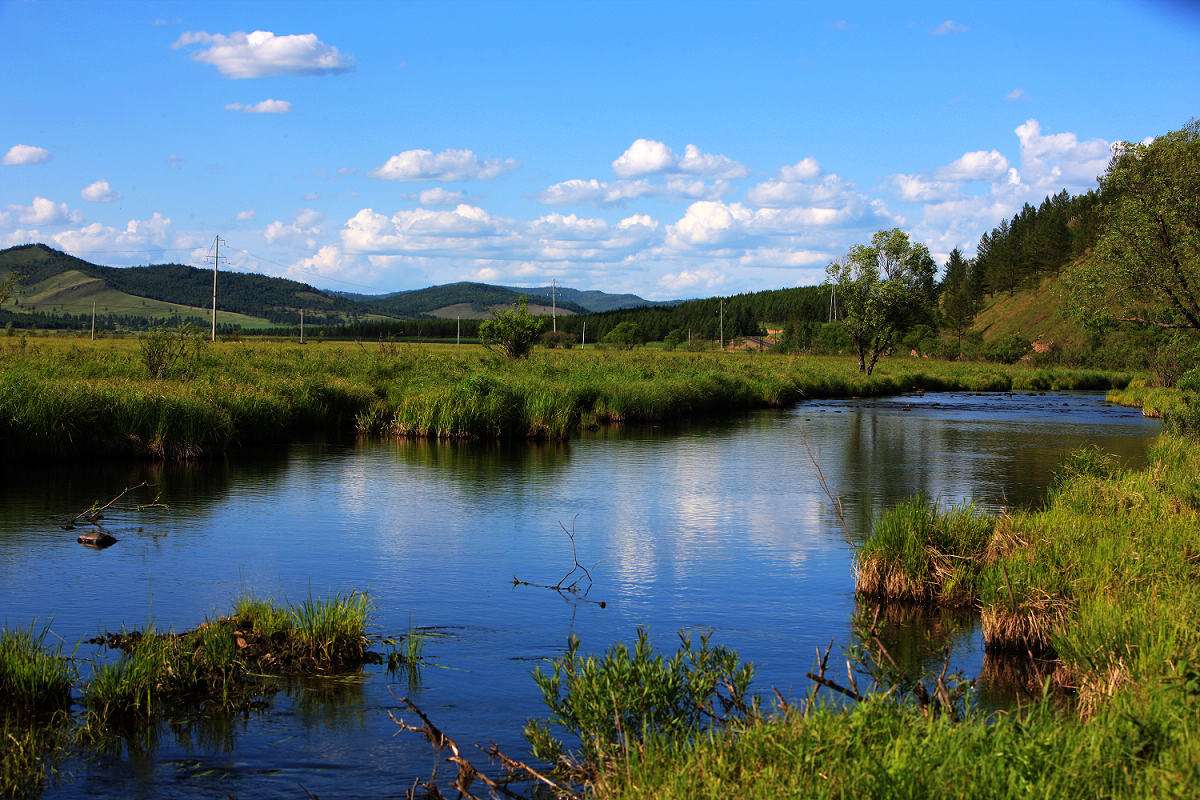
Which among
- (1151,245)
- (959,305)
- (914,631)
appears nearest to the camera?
(914,631)

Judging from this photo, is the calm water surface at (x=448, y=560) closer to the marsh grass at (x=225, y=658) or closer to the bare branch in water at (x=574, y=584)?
the bare branch in water at (x=574, y=584)

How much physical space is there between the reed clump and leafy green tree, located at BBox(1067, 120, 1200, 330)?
2118 cm

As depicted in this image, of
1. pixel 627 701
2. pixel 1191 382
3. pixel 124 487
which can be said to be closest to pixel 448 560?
pixel 627 701

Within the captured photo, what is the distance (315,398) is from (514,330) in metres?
22.9

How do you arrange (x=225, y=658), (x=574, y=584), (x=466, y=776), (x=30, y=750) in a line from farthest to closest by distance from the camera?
(x=574, y=584) → (x=225, y=658) → (x=30, y=750) → (x=466, y=776)

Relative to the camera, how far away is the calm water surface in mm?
8938

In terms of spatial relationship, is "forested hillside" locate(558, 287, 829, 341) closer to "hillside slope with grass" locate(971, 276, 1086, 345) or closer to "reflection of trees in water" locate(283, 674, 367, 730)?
"hillside slope with grass" locate(971, 276, 1086, 345)

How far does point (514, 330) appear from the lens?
57.8m

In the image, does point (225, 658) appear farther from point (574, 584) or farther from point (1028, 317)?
point (1028, 317)

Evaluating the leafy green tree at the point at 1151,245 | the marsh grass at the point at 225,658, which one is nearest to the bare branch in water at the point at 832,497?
the marsh grass at the point at 225,658

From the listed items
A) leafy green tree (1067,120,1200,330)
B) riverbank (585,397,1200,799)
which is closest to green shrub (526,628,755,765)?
riverbank (585,397,1200,799)

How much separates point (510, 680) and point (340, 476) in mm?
15493

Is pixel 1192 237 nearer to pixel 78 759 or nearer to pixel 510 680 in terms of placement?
pixel 510 680

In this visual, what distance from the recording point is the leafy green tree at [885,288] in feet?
244
